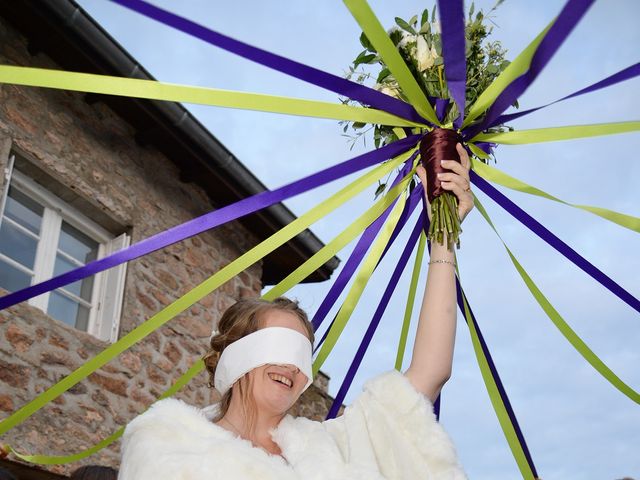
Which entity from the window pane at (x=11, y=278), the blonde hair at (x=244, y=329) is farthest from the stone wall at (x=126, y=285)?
the blonde hair at (x=244, y=329)

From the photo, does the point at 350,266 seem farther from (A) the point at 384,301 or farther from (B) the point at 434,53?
(B) the point at 434,53

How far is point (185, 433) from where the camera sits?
1.74 meters

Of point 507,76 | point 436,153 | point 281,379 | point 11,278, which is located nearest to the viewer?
point 281,379

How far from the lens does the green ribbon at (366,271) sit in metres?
2.74

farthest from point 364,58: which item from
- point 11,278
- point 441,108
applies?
point 11,278

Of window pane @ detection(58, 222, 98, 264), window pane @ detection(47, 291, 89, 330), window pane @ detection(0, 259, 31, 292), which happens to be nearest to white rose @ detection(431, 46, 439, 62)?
window pane @ detection(0, 259, 31, 292)

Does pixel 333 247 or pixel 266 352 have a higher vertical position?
pixel 333 247

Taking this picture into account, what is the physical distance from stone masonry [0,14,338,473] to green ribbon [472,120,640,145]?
2796mm

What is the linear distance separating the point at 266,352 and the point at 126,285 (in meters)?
3.45

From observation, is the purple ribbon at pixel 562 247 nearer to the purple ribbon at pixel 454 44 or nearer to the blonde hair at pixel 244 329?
the purple ribbon at pixel 454 44

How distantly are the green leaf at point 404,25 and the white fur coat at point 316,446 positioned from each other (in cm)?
134

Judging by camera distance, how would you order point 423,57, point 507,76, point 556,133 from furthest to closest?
point 423,57
point 556,133
point 507,76

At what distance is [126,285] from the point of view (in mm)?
5188

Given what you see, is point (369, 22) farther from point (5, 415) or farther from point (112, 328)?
point (112, 328)
